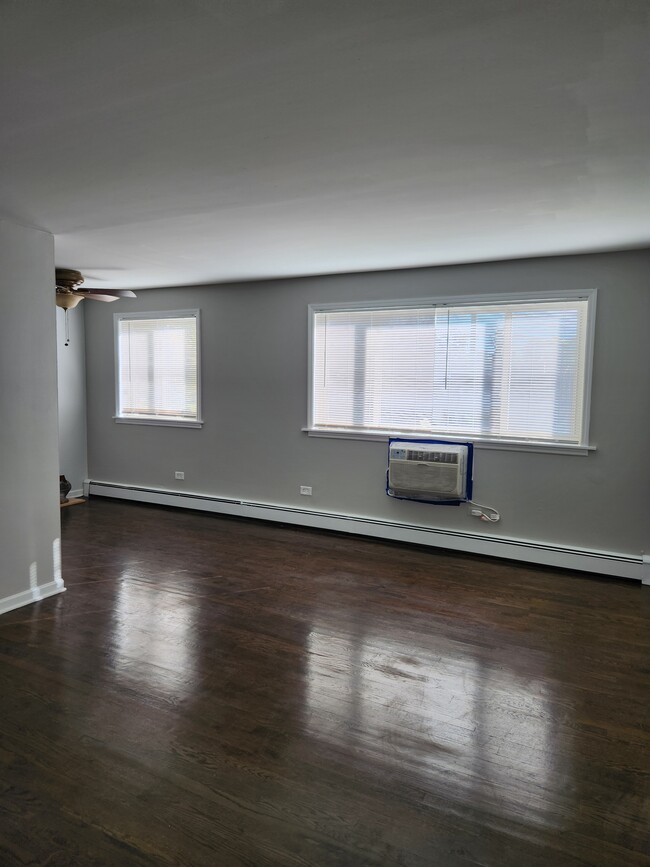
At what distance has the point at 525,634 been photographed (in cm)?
334

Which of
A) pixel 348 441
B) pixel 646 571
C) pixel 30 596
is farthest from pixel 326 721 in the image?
pixel 348 441

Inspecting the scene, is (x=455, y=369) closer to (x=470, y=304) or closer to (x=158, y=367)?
(x=470, y=304)

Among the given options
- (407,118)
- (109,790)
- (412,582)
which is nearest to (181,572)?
(412,582)

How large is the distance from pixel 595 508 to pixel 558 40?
361cm

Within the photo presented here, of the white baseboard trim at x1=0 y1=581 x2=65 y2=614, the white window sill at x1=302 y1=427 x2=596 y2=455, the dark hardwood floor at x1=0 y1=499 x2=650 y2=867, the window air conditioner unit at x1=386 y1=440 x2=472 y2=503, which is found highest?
the white window sill at x1=302 y1=427 x2=596 y2=455

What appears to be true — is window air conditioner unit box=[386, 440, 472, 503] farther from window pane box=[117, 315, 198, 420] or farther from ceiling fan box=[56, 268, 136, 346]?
ceiling fan box=[56, 268, 136, 346]

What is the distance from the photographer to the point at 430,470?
187 inches

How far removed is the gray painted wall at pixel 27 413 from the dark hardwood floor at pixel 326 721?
0.35 m

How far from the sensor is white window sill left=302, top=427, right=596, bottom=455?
4375 mm

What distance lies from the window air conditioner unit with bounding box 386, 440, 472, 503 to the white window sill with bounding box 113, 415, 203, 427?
2.40 meters

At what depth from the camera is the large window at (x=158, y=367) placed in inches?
242

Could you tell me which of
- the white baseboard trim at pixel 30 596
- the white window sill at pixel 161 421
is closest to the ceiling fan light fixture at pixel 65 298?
the white window sill at pixel 161 421

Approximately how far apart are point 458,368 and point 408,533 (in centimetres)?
156

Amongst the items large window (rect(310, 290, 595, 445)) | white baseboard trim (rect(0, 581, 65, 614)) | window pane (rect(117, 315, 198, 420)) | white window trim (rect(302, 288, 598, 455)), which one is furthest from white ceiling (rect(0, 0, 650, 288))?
window pane (rect(117, 315, 198, 420))
